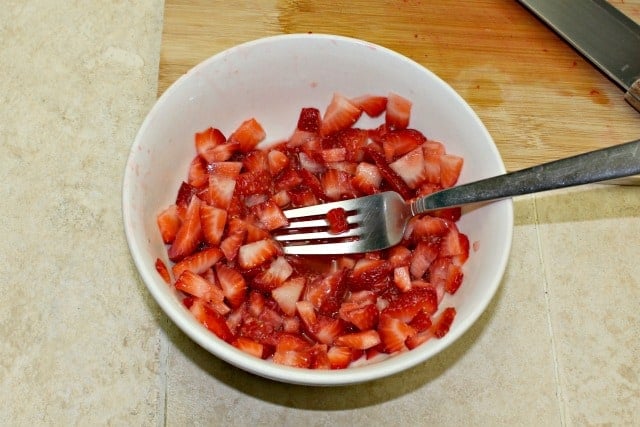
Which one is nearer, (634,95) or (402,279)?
(402,279)

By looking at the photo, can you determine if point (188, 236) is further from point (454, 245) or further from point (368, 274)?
point (454, 245)

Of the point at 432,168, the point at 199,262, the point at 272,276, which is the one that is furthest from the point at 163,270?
the point at 432,168

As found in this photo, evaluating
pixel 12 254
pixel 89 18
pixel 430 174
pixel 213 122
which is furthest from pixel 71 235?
pixel 430 174

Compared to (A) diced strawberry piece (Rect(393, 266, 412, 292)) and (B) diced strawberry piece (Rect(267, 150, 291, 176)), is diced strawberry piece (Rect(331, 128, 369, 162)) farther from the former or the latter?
(A) diced strawberry piece (Rect(393, 266, 412, 292))

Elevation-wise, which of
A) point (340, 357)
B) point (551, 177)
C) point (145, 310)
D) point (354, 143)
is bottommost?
point (145, 310)

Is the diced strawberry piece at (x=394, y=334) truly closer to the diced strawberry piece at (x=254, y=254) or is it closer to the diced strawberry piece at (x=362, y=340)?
the diced strawberry piece at (x=362, y=340)
